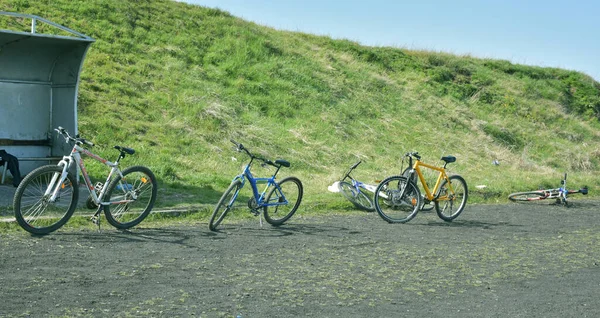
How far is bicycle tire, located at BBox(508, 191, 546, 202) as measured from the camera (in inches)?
607

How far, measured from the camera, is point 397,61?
3347cm

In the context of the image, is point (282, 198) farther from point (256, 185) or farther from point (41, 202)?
point (41, 202)

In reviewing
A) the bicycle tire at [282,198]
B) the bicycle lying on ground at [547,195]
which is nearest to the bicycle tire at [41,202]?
the bicycle tire at [282,198]

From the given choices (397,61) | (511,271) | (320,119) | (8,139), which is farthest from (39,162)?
(397,61)

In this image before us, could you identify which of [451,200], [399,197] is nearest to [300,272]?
[399,197]

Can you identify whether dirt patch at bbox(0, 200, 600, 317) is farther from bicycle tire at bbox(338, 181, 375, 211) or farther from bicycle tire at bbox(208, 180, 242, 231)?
bicycle tire at bbox(338, 181, 375, 211)

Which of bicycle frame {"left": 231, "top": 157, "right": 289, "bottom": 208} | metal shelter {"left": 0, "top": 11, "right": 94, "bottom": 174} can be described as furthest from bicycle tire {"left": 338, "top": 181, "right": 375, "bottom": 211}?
metal shelter {"left": 0, "top": 11, "right": 94, "bottom": 174}

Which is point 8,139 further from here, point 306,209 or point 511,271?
point 511,271

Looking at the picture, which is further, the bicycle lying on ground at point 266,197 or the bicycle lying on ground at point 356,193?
the bicycle lying on ground at point 356,193

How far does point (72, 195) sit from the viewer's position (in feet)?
29.2

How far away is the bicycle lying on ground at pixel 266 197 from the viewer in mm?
9914

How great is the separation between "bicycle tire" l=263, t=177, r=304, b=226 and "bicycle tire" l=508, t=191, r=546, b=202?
6.28 m

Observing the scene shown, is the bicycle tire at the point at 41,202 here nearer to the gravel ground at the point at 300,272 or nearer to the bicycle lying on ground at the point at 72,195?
the bicycle lying on ground at the point at 72,195

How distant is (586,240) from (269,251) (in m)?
4.98
